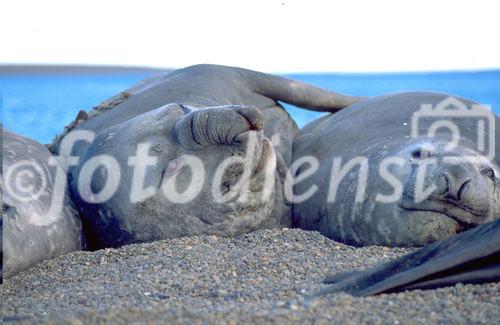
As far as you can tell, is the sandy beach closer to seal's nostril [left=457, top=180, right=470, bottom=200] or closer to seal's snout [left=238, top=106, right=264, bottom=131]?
seal's nostril [left=457, top=180, right=470, bottom=200]

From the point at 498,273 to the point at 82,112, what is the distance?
3.02 m

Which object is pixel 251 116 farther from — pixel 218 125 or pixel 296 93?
pixel 296 93

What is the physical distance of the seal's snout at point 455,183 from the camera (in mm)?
3469

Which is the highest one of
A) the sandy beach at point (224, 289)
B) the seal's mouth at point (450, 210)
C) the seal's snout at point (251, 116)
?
the seal's snout at point (251, 116)

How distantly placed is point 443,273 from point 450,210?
0.81 m

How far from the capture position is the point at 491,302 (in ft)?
8.55

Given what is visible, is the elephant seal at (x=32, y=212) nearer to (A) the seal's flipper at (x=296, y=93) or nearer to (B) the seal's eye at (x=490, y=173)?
(A) the seal's flipper at (x=296, y=93)

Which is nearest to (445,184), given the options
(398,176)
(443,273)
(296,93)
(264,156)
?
(398,176)

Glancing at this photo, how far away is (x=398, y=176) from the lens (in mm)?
3797

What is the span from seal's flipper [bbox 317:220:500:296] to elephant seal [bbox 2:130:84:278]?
4.62 feet

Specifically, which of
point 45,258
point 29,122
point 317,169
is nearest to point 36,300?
point 45,258

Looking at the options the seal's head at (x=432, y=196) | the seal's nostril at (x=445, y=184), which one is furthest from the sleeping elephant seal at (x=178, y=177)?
the seal's nostril at (x=445, y=184)

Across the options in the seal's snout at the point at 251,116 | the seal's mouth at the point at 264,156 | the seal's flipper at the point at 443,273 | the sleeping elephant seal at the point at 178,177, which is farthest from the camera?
the seal's mouth at the point at 264,156

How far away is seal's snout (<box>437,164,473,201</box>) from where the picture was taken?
3469mm
